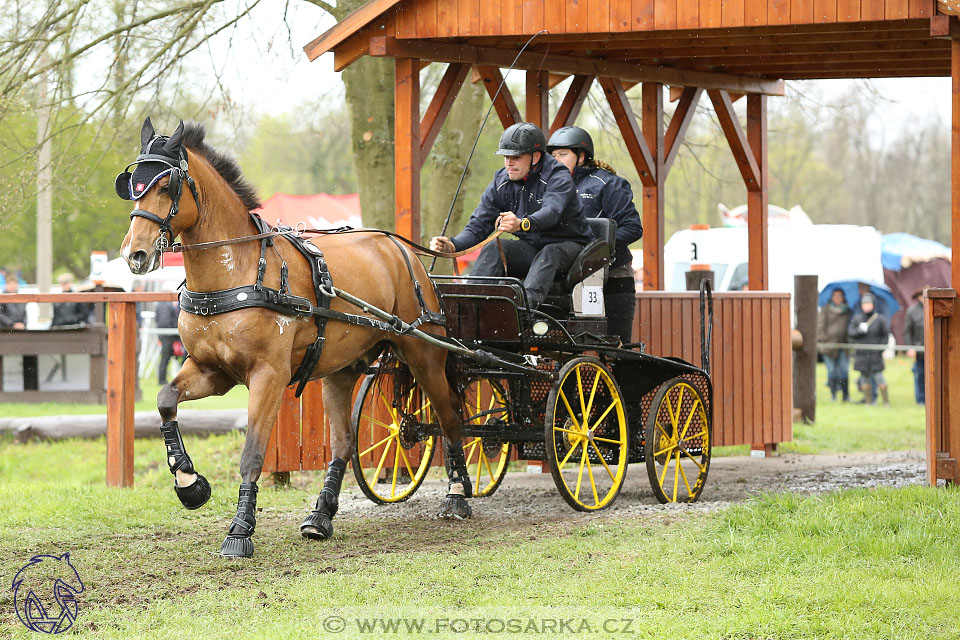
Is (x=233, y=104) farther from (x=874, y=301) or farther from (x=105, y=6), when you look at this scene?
(x=874, y=301)

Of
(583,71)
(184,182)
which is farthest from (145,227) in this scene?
(583,71)

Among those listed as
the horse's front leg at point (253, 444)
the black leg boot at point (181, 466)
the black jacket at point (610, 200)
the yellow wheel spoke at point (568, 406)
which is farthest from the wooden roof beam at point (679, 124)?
the black leg boot at point (181, 466)

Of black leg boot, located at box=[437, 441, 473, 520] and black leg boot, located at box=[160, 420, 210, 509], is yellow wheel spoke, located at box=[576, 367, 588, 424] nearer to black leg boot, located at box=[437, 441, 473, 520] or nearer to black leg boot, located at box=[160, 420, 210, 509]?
Answer: black leg boot, located at box=[437, 441, 473, 520]

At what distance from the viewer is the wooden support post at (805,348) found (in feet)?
45.0

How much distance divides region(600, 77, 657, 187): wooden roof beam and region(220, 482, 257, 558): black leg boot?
17.9ft

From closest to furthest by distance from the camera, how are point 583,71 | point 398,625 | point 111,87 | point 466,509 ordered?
point 398,625 < point 466,509 < point 583,71 < point 111,87

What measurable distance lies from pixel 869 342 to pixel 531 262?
12.6 m

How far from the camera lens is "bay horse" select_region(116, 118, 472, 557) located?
215 inches

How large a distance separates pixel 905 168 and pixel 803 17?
43078 millimetres

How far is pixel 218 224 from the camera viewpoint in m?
5.77

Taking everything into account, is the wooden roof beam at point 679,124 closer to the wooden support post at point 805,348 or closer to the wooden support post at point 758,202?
the wooden support post at point 758,202

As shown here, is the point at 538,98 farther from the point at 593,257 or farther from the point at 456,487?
the point at 456,487

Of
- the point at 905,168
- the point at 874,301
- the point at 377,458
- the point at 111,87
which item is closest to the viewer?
the point at 377,458

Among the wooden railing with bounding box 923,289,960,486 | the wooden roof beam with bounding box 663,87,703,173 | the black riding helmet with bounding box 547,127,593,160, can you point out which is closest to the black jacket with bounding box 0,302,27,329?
the wooden roof beam with bounding box 663,87,703,173
